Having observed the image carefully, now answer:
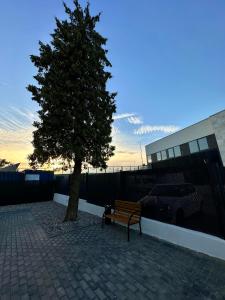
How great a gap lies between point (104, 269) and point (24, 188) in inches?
522

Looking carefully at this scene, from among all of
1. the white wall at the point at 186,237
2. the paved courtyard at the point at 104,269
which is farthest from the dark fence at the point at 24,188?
the white wall at the point at 186,237

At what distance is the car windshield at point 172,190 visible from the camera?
466 centimetres

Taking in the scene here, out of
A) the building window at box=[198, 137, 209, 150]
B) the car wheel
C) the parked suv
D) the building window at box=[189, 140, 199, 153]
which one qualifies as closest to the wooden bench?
the parked suv

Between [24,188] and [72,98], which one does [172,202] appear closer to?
[72,98]

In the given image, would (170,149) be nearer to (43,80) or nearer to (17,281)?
(43,80)

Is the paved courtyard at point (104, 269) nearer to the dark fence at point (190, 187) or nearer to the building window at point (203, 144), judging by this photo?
the dark fence at point (190, 187)

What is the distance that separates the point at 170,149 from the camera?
946 inches

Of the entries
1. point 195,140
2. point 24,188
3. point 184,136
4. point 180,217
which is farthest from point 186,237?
point 184,136

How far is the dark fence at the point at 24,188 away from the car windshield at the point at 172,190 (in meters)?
12.4

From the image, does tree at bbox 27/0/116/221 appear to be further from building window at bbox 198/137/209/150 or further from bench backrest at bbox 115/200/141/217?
building window at bbox 198/137/209/150

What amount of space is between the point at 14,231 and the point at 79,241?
3002mm

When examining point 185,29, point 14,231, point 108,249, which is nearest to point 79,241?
point 108,249

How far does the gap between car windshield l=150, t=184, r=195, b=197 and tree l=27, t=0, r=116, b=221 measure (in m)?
3.25

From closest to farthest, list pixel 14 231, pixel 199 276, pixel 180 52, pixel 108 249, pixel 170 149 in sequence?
pixel 199 276 → pixel 108 249 → pixel 14 231 → pixel 180 52 → pixel 170 149
